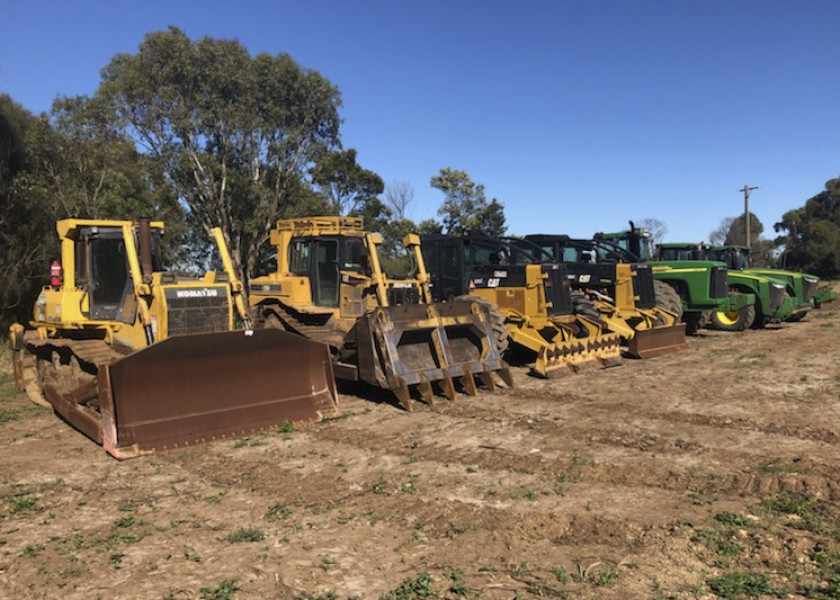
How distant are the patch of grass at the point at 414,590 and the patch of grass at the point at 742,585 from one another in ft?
5.06

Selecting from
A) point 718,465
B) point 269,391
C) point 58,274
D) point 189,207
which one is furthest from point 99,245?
point 189,207

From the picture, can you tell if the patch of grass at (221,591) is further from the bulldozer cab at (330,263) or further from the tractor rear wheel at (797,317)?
the tractor rear wheel at (797,317)

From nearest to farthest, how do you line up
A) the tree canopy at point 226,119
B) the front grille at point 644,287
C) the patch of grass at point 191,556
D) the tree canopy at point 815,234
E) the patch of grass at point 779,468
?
1. the patch of grass at point 191,556
2. the patch of grass at point 779,468
3. the front grille at point 644,287
4. the tree canopy at point 226,119
5. the tree canopy at point 815,234

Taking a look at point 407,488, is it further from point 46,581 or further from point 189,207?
point 189,207

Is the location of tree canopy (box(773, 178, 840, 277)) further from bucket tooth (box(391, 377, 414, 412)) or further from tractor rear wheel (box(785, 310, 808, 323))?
bucket tooth (box(391, 377, 414, 412))

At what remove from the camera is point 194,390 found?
683 cm

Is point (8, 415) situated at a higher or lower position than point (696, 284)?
lower

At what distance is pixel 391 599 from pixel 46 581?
2079 millimetres

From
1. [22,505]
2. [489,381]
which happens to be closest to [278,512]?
[22,505]

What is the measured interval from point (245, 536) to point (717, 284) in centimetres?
1446

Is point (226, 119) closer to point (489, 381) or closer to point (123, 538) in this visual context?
point (489, 381)

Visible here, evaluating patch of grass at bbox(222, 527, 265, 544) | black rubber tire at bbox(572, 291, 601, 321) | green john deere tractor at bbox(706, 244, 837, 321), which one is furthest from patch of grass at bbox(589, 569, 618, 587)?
green john deere tractor at bbox(706, 244, 837, 321)

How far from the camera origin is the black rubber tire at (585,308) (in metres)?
12.3

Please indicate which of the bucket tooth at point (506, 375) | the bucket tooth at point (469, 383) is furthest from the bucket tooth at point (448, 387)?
the bucket tooth at point (506, 375)
